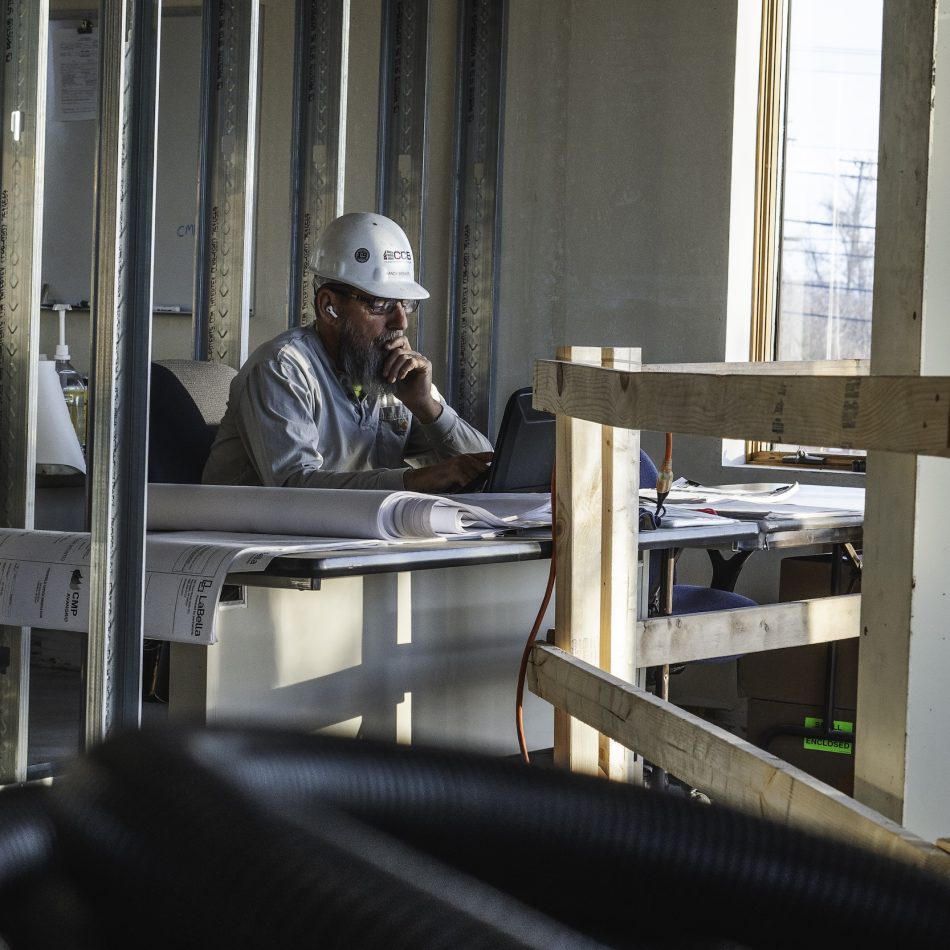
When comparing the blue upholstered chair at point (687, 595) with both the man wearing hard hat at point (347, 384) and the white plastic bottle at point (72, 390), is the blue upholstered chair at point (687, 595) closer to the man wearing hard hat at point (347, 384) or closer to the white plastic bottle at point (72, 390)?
the man wearing hard hat at point (347, 384)

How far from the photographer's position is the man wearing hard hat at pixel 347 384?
102 inches

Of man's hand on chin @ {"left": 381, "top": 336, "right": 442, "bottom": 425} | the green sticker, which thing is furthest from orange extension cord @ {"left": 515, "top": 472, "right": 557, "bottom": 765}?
the green sticker

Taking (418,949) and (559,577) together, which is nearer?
(418,949)

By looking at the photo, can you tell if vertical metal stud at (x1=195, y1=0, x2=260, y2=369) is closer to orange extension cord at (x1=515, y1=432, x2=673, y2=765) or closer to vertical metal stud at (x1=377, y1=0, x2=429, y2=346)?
vertical metal stud at (x1=377, y1=0, x2=429, y2=346)

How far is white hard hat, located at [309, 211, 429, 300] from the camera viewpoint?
282cm

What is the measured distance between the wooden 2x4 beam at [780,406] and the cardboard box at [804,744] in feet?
6.06

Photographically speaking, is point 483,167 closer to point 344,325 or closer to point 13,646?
point 344,325

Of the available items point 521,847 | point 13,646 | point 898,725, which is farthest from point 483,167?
point 521,847

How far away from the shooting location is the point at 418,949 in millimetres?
509

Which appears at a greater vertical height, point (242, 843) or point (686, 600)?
point (242, 843)

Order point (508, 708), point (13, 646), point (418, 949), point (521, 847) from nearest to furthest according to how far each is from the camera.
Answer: point (418, 949) < point (521, 847) < point (508, 708) < point (13, 646)

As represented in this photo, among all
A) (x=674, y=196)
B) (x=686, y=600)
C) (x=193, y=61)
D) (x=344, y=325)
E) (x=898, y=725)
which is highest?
(x=193, y=61)

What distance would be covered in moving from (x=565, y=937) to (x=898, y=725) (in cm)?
70

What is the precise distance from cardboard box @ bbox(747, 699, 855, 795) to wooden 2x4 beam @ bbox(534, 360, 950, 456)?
185cm
